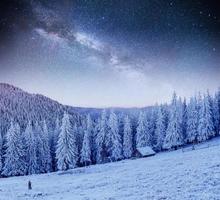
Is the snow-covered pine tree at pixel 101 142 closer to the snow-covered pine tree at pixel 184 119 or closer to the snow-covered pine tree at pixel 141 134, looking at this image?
the snow-covered pine tree at pixel 141 134

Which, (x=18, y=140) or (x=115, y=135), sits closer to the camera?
(x=18, y=140)

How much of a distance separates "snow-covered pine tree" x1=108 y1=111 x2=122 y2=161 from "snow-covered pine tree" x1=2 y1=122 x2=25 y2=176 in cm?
2291

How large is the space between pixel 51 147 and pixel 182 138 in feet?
116

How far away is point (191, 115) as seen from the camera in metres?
92.8

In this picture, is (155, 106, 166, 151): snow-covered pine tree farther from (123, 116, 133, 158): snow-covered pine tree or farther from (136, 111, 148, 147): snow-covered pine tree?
(123, 116, 133, 158): snow-covered pine tree

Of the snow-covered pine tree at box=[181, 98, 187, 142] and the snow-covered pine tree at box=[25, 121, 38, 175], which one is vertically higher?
the snow-covered pine tree at box=[181, 98, 187, 142]

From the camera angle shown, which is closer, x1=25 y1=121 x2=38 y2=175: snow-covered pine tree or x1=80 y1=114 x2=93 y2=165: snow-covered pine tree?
x1=25 y1=121 x2=38 y2=175: snow-covered pine tree

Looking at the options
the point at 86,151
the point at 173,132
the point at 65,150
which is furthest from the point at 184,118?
the point at 65,150

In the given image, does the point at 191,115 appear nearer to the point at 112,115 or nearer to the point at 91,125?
the point at 112,115

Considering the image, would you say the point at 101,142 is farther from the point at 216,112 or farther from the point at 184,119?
the point at 216,112

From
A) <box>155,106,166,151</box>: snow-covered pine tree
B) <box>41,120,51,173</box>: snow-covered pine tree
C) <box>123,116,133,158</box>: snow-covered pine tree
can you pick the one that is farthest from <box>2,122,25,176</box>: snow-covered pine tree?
<box>155,106,166,151</box>: snow-covered pine tree

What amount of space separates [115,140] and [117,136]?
4.61 ft

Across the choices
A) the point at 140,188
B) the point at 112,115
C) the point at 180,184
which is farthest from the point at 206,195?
the point at 112,115

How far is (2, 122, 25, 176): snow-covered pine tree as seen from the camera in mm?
77875
